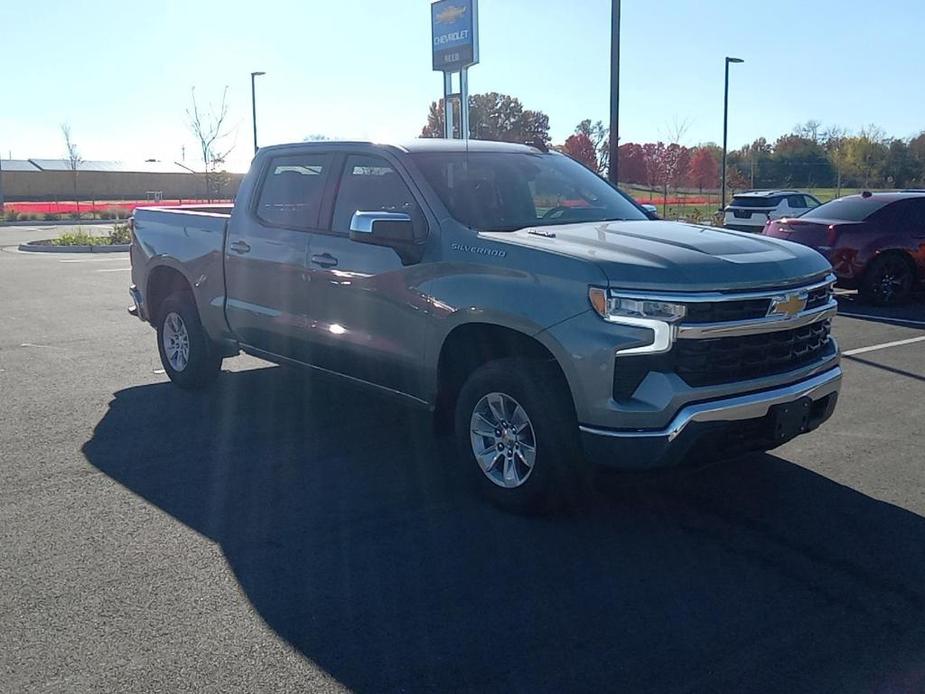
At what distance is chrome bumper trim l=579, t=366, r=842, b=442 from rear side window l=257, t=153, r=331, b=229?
270 centimetres

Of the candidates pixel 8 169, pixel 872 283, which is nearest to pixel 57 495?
pixel 872 283

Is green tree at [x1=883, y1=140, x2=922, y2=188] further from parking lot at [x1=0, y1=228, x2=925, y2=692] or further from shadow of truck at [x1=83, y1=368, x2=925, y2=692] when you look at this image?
shadow of truck at [x1=83, y1=368, x2=925, y2=692]

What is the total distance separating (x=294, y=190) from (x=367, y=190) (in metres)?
Result: 0.82

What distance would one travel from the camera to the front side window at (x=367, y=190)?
5.66 metres

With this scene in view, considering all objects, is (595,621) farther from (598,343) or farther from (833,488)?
(833,488)

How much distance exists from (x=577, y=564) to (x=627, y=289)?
4.23 ft

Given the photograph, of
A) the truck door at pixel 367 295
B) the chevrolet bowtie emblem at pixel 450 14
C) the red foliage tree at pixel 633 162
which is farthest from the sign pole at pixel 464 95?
the red foliage tree at pixel 633 162

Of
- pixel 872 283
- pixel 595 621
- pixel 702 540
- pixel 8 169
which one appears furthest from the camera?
pixel 8 169

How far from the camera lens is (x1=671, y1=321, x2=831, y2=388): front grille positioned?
436 centimetres

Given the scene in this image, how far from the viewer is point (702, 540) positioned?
15.0 feet

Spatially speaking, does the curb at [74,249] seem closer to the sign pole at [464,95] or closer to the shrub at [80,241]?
the shrub at [80,241]

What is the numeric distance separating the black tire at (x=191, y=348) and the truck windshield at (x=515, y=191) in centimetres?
273

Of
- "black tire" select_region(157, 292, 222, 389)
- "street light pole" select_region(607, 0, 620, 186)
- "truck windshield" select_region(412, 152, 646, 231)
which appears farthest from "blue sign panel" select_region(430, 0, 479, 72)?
"truck windshield" select_region(412, 152, 646, 231)

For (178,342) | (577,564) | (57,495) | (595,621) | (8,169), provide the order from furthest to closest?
1. (8,169)
2. (178,342)
3. (57,495)
4. (577,564)
5. (595,621)
